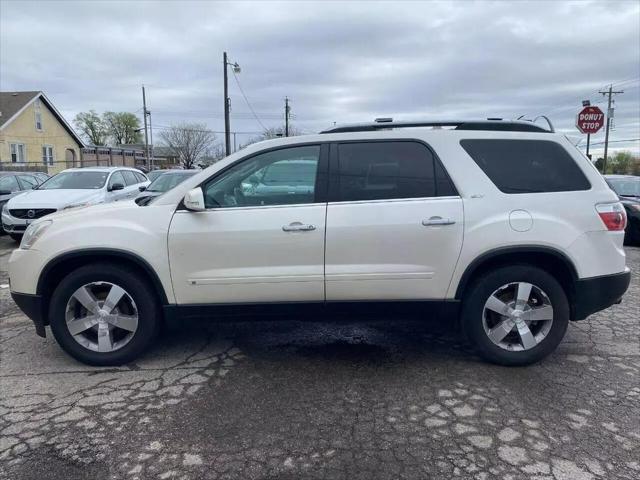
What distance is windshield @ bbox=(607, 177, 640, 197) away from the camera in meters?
10.9

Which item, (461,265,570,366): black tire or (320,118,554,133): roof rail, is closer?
(461,265,570,366): black tire

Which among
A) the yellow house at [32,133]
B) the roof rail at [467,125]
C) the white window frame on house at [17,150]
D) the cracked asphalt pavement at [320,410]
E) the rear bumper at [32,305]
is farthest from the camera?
the white window frame on house at [17,150]

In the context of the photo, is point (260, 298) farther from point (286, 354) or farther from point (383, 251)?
point (383, 251)

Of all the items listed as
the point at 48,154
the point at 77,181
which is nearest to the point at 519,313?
the point at 77,181

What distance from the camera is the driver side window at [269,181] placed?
389 cm

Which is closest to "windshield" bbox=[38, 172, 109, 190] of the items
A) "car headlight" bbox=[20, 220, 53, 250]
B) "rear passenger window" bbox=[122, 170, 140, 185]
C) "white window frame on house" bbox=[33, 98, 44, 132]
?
"rear passenger window" bbox=[122, 170, 140, 185]

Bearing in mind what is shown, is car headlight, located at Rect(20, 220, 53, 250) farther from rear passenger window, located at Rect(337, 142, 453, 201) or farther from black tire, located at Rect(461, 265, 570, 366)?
black tire, located at Rect(461, 265, 570, 366)

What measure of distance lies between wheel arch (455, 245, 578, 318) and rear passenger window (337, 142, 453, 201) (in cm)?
62

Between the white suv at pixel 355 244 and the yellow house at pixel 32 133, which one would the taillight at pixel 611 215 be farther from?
the yellow house at pixel 32 133

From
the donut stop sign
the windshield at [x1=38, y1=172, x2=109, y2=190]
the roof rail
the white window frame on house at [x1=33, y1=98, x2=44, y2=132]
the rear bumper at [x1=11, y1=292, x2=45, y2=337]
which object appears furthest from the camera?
the white window frame on house at [x1=33, y1=98, x2=44, y2=132]

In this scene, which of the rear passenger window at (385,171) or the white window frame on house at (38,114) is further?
the white window frame on house at (38,114)

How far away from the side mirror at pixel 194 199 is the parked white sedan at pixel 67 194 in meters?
5.87

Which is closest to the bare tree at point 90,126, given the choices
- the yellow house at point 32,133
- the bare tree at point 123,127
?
the bare tree at point 123,127

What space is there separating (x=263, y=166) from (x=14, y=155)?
123 feet
